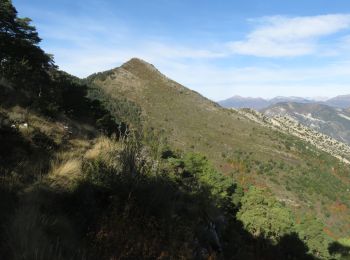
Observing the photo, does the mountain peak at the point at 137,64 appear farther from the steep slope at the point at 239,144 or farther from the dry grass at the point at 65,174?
the dry grass at the point at 65,174

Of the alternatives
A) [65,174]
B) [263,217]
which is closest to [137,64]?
[263,217]

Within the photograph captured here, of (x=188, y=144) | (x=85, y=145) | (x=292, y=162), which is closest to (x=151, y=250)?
(x=85, y=145)

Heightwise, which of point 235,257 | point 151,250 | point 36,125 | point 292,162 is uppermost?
point 36,125

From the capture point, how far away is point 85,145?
10.5 metres

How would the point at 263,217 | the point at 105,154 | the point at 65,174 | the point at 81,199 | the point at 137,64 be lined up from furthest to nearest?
the point at 137,64 < the point at 263,217 < the point at 105,154 < the point at 65,174 < the point at 81,199

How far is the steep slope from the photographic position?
260 ft

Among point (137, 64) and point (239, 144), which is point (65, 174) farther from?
point (137, 64)

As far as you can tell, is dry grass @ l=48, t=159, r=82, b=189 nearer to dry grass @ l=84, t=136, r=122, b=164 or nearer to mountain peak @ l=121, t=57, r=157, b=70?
dry grass @ l=84, t=136, r=122, b=164

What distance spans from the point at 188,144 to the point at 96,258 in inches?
3062

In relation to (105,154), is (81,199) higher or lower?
lower

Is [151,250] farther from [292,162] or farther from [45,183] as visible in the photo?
[292,162]

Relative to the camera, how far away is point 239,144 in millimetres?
92750

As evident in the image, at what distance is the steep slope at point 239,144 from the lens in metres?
79.4

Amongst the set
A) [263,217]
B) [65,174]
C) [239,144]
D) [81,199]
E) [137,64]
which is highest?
[137,64]
